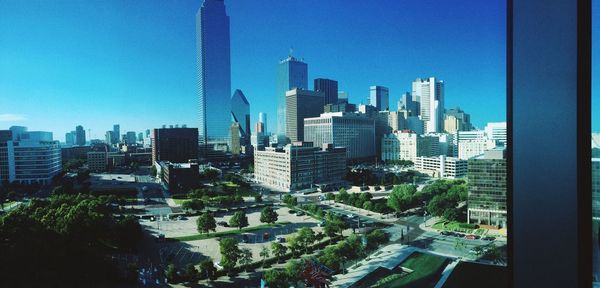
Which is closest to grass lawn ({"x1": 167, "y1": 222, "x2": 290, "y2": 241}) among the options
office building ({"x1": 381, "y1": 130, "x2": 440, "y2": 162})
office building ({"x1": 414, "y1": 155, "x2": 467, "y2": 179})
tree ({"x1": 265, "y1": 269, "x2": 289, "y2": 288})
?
tree ({"x1": 265, "y1": 269, "x2": 289, "y2": 288})

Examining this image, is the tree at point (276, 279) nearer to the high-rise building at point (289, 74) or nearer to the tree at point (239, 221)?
the tree at point (239, 221)

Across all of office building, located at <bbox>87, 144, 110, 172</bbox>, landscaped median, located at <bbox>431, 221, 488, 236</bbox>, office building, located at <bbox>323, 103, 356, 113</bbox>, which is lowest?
landscaped median, located at <bbox>431, 221, 488, 236</bbox>

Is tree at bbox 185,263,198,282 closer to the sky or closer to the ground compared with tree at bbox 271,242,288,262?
closer to the ground

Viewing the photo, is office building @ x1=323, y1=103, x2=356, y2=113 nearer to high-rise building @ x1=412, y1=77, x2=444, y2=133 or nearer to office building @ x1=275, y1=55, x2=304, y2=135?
high-rise building @ x1=412, y1=77, x2=444, y2=133

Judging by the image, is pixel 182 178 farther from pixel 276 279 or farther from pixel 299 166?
pixel 276 279


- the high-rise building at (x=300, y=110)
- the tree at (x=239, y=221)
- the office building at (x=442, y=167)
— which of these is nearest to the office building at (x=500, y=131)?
the tree at (x=239, y=221)

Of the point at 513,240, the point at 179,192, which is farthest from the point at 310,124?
the point at 513,240

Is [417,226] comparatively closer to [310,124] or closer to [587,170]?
[587,170]
